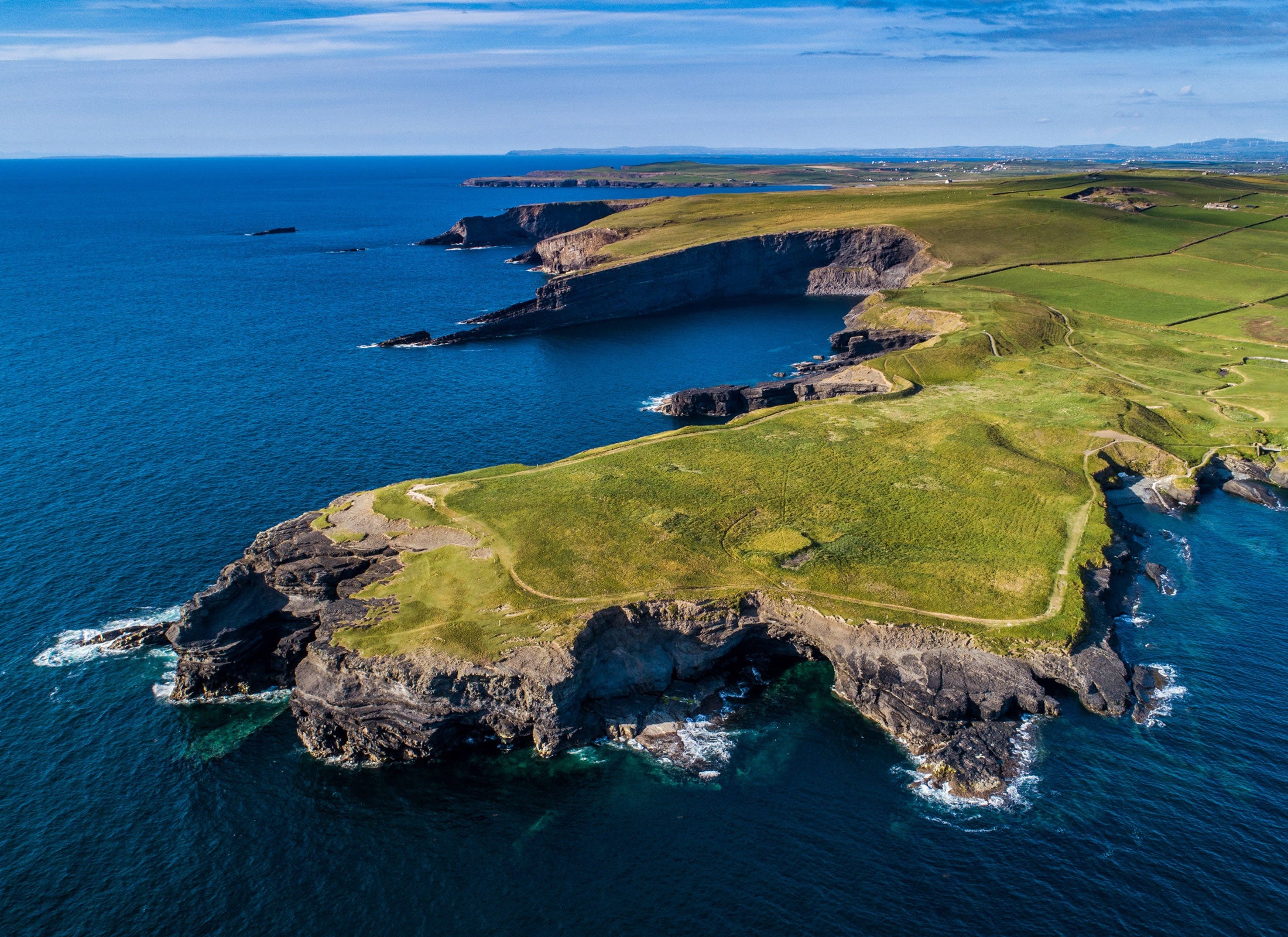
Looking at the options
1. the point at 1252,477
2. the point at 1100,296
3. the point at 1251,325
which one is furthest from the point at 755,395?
the point at 1251,325

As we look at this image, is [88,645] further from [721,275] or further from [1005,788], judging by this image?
[721,275]

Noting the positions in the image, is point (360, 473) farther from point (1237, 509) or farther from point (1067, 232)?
point (1067, 232)

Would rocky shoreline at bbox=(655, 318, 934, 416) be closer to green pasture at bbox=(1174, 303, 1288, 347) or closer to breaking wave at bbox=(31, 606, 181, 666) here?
green pasture at bbox=(1174, 303, 1288, 347)

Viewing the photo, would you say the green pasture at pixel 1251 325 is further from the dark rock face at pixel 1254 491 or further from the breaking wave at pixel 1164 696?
the breaking wave at pixel 1164 696

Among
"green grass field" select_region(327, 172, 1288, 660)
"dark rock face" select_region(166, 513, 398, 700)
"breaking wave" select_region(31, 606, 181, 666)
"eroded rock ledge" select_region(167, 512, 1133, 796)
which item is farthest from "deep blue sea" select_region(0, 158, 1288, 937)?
"green grass field" select_region(327, 172, 1288, 660)

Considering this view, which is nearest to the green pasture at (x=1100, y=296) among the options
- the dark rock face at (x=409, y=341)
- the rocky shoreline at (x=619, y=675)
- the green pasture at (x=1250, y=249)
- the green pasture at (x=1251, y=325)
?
the green pasture at (x=1251, y=325)
